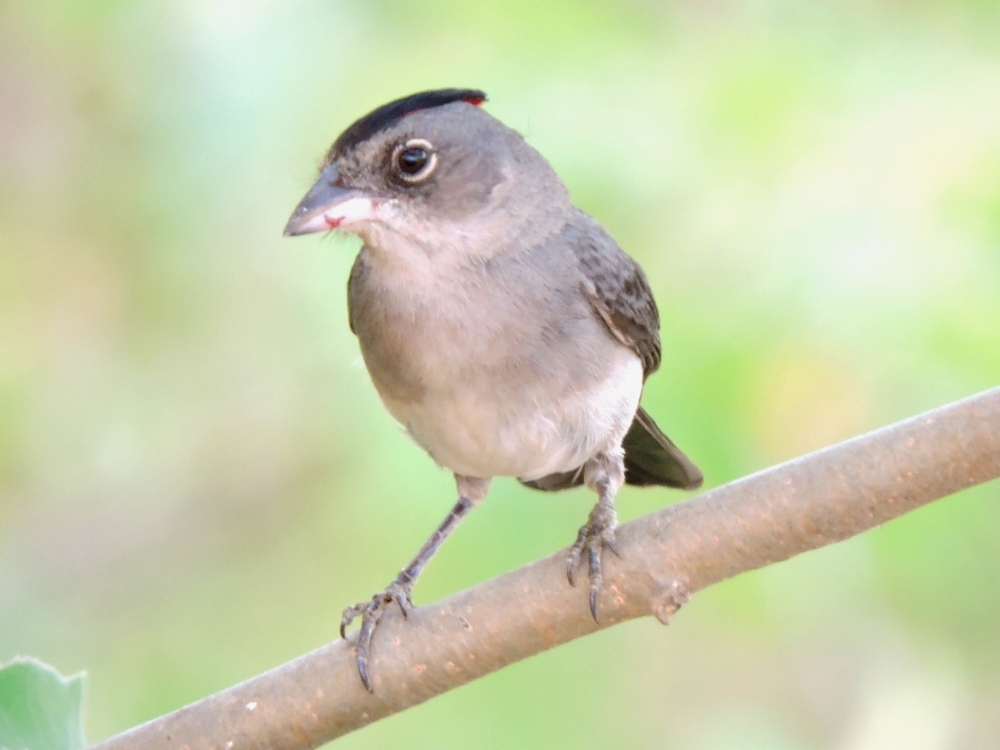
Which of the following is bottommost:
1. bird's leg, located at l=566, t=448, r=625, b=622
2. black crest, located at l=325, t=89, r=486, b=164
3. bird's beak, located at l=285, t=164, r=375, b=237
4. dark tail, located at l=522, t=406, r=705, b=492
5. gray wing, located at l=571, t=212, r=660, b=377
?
dark tail, located at l=522, t=406, r=705, b=492

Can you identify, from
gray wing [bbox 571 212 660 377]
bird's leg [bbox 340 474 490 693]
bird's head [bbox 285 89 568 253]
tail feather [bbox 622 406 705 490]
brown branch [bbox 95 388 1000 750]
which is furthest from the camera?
tail feather [bbox 622 406 705 490]

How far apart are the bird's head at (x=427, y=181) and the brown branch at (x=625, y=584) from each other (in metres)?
0.89

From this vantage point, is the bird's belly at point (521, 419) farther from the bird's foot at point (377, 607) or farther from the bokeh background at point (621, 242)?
the bird's foot at point (377, 607)

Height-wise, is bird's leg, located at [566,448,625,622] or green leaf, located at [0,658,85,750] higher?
green leaf, located at [0,658,85,750]

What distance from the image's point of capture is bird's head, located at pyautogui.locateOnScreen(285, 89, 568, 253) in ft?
9.89

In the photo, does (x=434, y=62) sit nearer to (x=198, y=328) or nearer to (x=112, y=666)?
(x=198, y=328)

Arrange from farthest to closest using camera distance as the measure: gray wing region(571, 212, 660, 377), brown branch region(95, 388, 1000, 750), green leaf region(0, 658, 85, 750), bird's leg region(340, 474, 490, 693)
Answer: gray wing region(571, 212, 660, 377)
bird's leg region(340, 474, 490, 693)
brown branch region(95, 388, 1000, 750)
green leaf region(0, 658, 85, 750)

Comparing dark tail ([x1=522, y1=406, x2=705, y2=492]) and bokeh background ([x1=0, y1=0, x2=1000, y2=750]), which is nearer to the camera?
bokeh background ([x1=0, y1=0, x2=1000, y2=750])

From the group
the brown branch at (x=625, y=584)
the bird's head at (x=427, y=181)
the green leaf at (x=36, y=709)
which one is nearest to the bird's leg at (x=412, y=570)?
the brown branch at (x=625, y=584)

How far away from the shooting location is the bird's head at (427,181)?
3.02 meters

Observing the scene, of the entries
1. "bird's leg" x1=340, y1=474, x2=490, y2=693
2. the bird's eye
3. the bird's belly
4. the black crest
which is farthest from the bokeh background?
the bird's eye

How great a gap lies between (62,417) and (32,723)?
7.97 ft

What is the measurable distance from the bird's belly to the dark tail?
232 millimetres

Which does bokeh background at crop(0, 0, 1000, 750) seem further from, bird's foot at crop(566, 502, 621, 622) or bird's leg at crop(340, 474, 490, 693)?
bird's foot at crop(566, 502, 621, 622)
